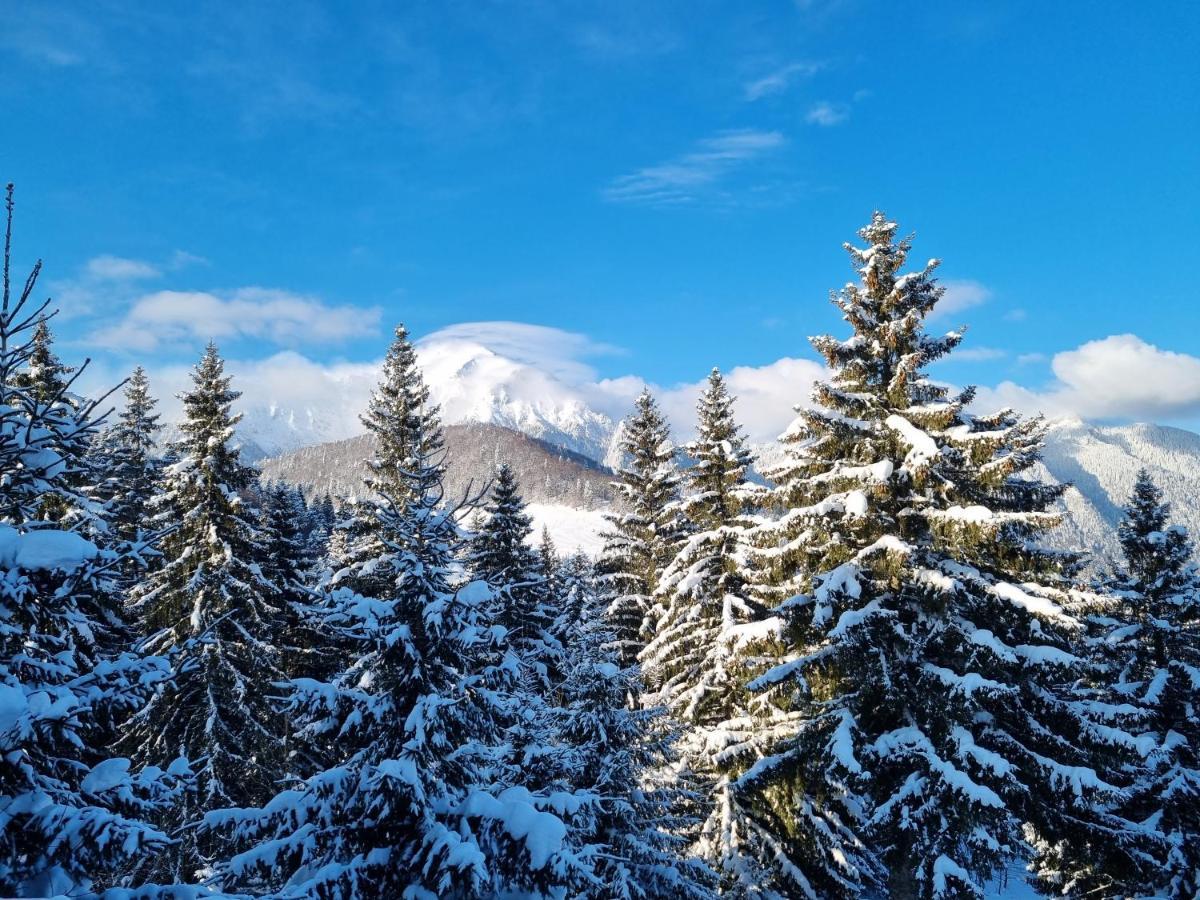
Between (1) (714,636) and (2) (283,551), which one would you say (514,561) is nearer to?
(2) (283,551)

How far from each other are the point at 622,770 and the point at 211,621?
13122mm

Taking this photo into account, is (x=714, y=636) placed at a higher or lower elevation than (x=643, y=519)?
lower

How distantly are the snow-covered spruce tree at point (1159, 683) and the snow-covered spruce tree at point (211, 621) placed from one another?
20.3 meters

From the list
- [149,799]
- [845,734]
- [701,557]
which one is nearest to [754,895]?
[845,734]

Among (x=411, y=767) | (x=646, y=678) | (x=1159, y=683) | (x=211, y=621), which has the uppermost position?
(x=411, y=767)

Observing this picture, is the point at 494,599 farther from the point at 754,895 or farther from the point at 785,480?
the point at 754,895

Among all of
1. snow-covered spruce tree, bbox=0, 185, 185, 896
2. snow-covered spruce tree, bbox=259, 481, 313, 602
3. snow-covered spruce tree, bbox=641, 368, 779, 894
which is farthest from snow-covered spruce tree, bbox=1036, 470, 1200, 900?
snow-covered spruce tree, bbox=259, 481, 313, 602

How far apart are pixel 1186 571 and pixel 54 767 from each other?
22.4 meters

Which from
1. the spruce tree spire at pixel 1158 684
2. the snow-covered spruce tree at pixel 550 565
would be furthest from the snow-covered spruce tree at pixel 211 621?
the spruce tree spire at pixel 1158 684

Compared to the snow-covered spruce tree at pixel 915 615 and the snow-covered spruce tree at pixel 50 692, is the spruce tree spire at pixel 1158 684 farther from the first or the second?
the snow-covered spruce tree at pixel 50 692

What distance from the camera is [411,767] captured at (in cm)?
712

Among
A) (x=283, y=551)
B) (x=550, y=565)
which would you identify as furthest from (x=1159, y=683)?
(x=283, y=551)

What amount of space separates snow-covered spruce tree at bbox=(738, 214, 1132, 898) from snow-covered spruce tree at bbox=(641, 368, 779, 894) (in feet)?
7.04

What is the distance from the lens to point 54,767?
5.44 m
